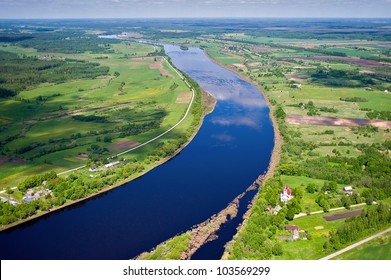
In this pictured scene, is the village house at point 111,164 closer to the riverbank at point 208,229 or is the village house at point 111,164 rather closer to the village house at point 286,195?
the riverbank at point 208,229

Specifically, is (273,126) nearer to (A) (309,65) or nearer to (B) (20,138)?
(B) (20,138)

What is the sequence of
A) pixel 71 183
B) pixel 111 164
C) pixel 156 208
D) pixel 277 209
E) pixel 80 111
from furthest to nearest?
1. pixel 80 111
2. pixel 111 164
3. pixel 71 183
4. pixel 156 208
5. pixel 277 209

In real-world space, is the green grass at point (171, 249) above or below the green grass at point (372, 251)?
below

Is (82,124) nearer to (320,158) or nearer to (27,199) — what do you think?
(27,199)

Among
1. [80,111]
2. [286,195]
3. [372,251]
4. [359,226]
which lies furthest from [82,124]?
[372,251]

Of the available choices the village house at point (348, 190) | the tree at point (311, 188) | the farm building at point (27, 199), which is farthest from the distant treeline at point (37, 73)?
the village house at point (348, 190)
